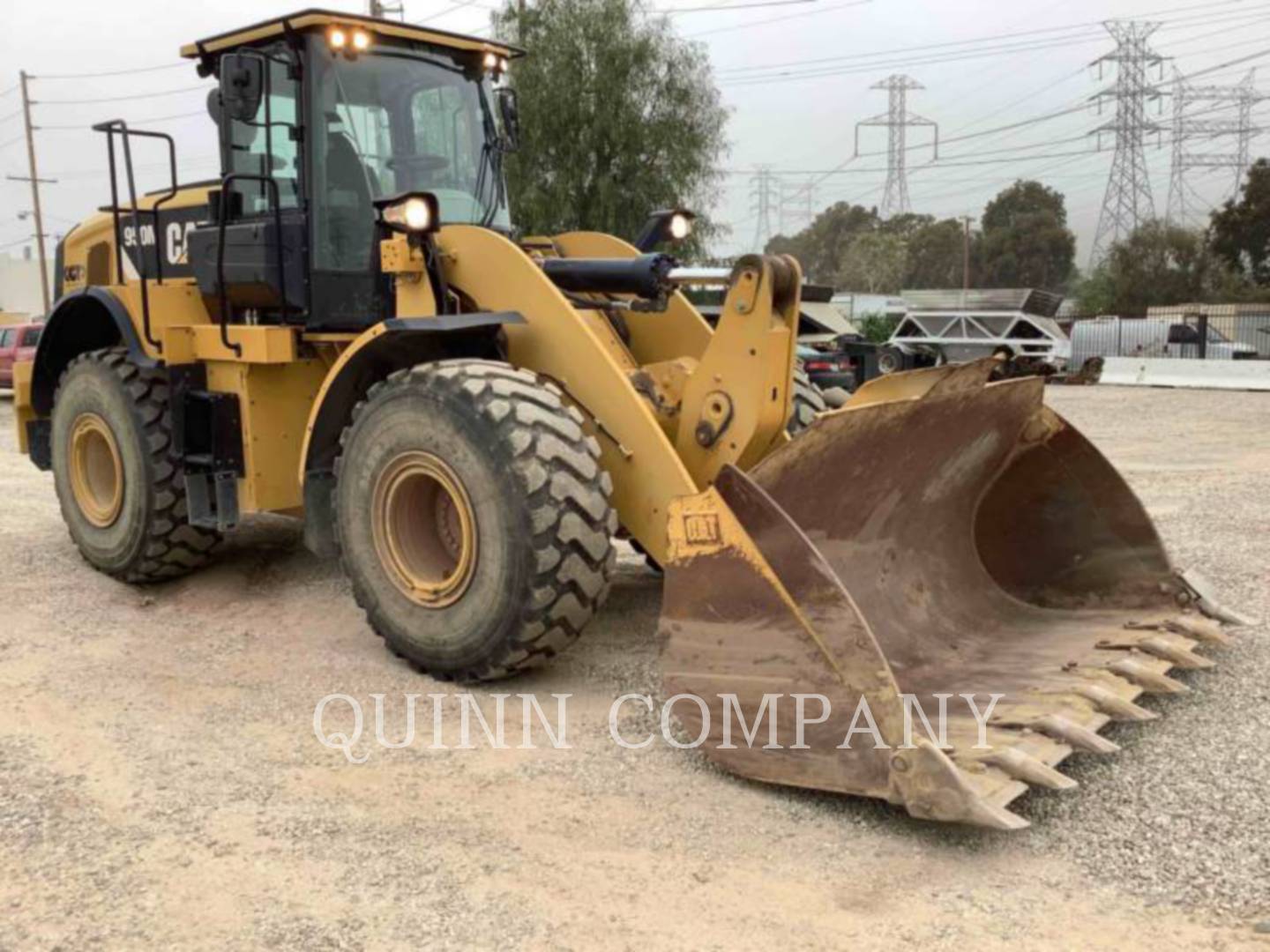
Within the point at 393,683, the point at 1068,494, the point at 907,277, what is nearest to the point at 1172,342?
the point at 1068,494

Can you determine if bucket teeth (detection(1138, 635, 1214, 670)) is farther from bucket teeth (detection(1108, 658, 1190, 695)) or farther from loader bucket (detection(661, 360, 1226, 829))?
bucket teeth (detection(1108, 658, 1190, 695))

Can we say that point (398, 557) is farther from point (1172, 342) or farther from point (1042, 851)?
point (1172, 342)

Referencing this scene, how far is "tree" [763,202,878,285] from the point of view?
273 ft

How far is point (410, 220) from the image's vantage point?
14.8 ft

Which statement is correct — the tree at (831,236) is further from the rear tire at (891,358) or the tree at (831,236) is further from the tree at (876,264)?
the rear tire at (891,358)

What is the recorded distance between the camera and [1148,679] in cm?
377

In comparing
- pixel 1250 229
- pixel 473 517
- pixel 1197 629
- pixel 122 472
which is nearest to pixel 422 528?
pixel 473 517

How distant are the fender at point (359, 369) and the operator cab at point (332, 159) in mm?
421

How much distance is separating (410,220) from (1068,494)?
288 cm

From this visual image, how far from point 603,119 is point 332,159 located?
1805cm

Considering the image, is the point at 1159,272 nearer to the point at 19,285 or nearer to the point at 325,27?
the point at 325,27

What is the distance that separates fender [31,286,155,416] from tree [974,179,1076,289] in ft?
206

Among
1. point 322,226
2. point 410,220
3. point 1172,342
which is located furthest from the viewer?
point 1172,342

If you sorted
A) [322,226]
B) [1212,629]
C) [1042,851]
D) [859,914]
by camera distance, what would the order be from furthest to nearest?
[322,226]
[1212,629]
[1042,851]
[859,914]
